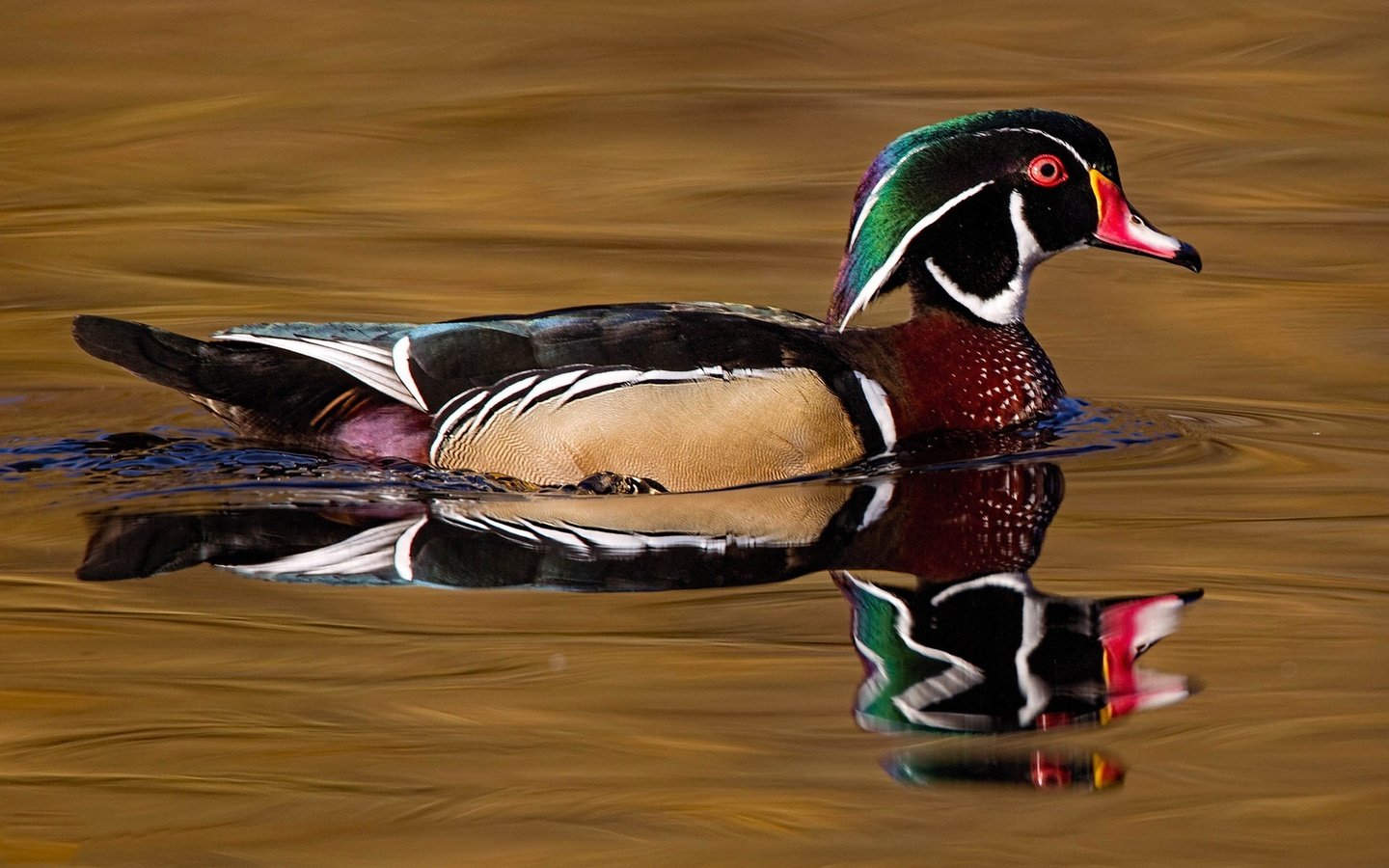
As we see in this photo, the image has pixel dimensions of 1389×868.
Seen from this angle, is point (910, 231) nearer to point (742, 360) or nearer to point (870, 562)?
point (742, 360)

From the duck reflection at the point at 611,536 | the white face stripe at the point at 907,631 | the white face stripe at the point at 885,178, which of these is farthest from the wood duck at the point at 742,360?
the white face stripe at the point at 907,631

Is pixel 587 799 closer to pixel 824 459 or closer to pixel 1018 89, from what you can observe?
pixel 824 459

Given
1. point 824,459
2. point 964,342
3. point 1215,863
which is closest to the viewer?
point 1215,863

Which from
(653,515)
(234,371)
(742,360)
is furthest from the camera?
(234,371)

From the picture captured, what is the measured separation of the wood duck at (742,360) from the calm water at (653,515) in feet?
0.64

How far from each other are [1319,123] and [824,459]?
19.2 ft

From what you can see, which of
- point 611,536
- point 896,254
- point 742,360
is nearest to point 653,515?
point 611,536

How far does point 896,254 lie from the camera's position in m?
6.86

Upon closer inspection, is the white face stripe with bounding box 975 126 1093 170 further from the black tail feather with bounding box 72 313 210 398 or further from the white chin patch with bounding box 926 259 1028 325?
the black tail feather with bounding box 72 313 210 398

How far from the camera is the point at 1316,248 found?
9.28 meters

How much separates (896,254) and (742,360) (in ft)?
2.83

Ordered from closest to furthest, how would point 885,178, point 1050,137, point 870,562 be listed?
point 870,562
point 885,178
point 1050,137

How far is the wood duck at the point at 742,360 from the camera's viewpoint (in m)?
6.27

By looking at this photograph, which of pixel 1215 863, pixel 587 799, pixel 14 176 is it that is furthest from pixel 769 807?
pixel 14 176
